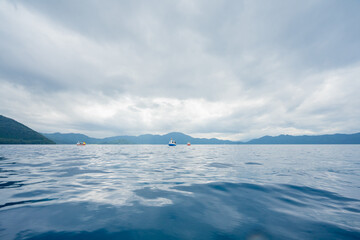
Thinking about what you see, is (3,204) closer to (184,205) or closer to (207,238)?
(184,205)

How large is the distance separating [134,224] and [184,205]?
240 centimetres

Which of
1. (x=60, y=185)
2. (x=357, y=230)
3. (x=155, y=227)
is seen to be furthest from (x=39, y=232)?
(x=357, y=230)

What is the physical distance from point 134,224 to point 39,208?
4070mm

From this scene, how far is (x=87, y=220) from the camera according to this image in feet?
17.1

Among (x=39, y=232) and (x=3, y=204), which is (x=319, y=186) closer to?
(x=39, y=232)

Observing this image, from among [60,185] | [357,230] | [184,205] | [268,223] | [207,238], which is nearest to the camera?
[207,238]

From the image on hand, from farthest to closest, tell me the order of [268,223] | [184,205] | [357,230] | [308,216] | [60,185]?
1. [60,185]
2. [184,205]
3. [308,216]
4. [268,223]
5. [357,230]

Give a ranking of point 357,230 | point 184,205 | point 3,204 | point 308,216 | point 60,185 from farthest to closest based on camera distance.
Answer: point 60,185
point 184,205
point 3,204
point 308,216
point 357,230

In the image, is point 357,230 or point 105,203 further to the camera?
point 105,203

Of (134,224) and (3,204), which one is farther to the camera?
(3,204)

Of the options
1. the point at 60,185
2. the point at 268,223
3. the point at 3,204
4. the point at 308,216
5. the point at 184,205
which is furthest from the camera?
the point at 60,185

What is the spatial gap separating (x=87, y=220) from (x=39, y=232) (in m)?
1.18

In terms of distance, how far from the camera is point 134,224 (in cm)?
497

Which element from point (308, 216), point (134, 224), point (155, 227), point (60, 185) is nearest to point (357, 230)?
point (308, 216)
